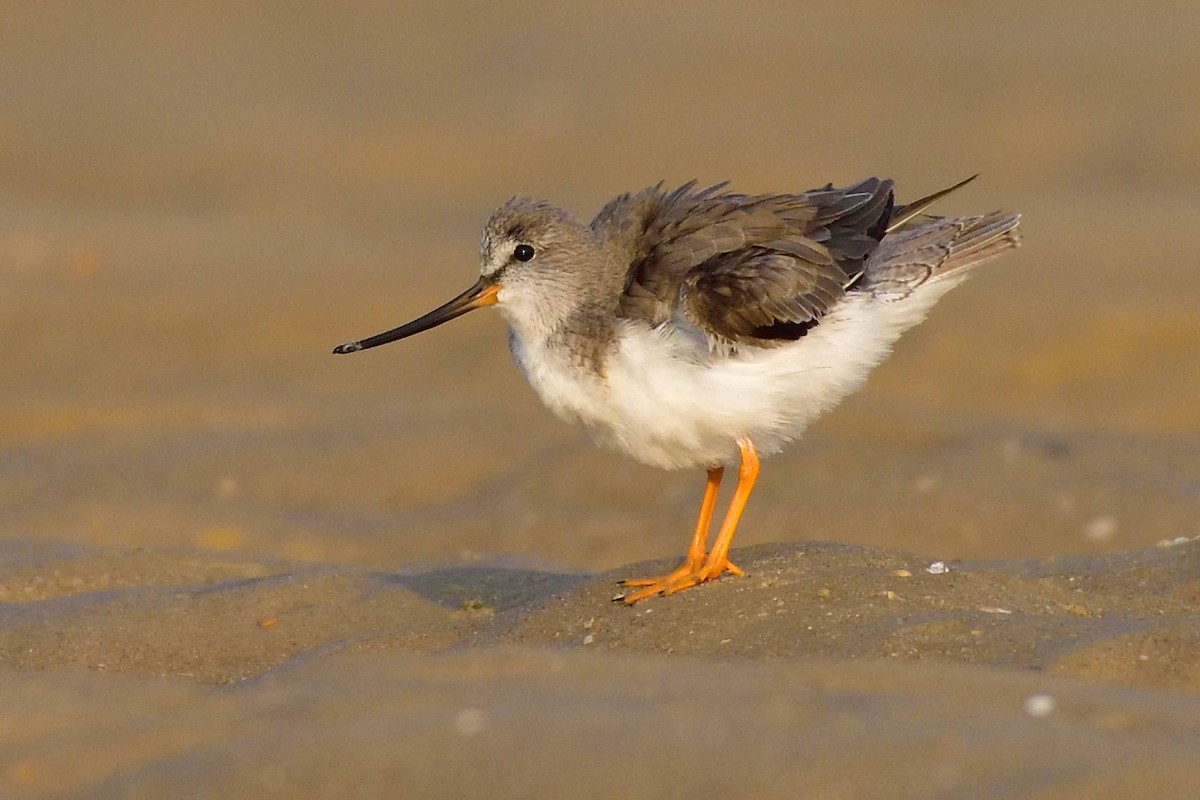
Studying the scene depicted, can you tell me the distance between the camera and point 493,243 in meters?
8.55

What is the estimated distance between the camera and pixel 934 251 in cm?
863

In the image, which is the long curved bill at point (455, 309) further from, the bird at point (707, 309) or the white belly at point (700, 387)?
the white belly at point (700, 387)

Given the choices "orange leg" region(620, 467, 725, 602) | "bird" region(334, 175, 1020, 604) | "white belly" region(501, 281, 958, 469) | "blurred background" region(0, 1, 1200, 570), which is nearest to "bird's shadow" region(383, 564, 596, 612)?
"orange leg" region(620, 467, 725, 602)

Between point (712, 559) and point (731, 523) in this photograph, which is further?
point (731, 523)

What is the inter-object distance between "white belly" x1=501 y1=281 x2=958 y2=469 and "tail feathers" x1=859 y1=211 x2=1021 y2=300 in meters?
0.24

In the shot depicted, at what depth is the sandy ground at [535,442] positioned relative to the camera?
5270 millimetres

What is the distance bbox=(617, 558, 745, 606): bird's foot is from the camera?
7.71m

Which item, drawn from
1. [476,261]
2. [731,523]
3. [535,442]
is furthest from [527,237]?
[476,261]

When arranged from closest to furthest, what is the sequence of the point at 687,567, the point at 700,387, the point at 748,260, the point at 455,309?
1. the point at 700,387
2. the point at 748,260
3. the point at 687,567
4. the point at 455,309

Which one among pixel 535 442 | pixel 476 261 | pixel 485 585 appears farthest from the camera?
pixel 476 261

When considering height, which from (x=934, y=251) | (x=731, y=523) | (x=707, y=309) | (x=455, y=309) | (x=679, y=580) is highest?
(x=455, y=309)

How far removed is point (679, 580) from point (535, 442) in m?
5.18

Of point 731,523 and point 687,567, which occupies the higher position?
point 731,523

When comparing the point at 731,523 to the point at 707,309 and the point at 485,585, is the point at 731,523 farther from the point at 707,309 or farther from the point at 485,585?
the point at 485,585
